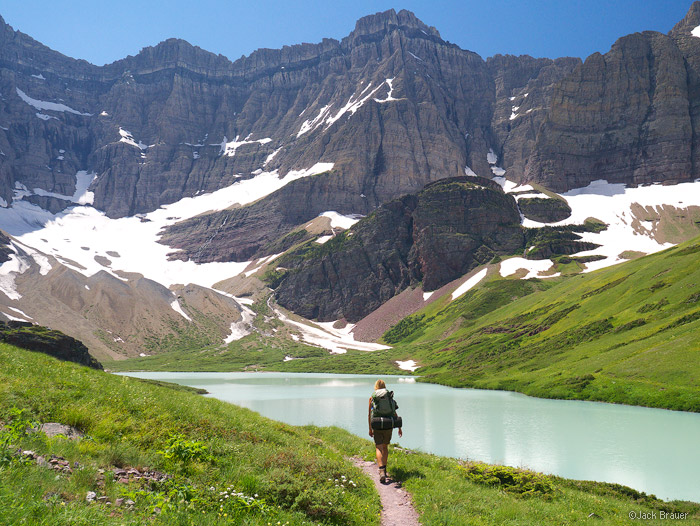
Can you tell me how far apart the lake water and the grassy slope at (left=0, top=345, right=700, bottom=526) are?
34.6 feet

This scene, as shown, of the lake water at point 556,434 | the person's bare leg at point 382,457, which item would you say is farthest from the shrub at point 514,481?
the lake water at point 556,434

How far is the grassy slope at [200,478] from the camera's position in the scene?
724cm

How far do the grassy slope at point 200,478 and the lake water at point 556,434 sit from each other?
1054 cm

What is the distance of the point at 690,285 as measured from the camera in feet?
267

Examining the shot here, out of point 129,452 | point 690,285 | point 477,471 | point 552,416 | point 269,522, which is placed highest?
point 690,285

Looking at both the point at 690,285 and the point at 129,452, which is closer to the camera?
the point at 129,452

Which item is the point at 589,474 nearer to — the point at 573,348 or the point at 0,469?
the point at 0,469

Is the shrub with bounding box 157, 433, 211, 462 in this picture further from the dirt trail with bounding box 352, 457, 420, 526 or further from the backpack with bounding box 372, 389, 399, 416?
the backpack with bounding box 372, 389, 399, 416

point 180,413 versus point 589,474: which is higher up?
point 180,413

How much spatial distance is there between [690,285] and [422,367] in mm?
71073

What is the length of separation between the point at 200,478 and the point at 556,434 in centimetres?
3904

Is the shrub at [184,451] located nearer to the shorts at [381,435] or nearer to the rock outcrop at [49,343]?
the shorts at [381,435]

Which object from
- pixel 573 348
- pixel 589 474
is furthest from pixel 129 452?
pixel 573 348

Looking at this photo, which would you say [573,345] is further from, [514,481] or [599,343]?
[514,481]
